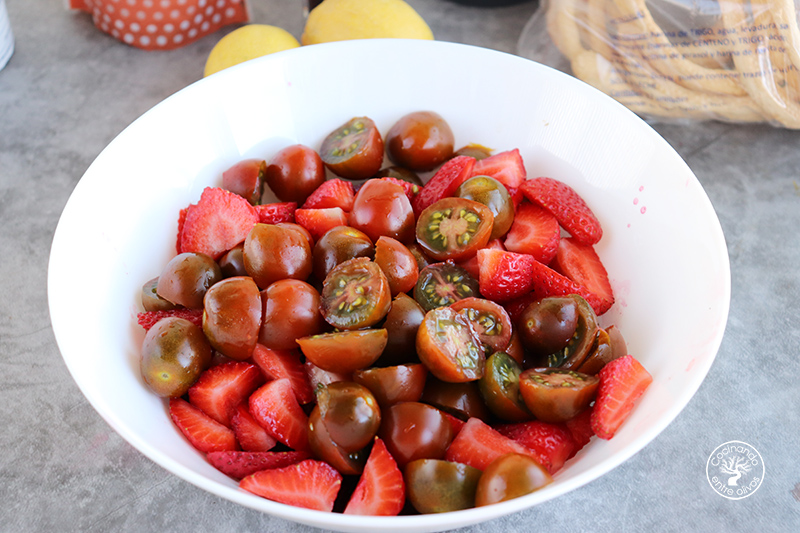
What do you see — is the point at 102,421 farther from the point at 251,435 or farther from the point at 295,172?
the point at 295,172

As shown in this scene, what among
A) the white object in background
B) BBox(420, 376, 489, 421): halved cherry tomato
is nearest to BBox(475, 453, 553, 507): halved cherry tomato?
BBox(420, 376, 489, 421): halved cherry tomato

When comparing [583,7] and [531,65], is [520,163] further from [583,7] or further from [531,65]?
[583,7]

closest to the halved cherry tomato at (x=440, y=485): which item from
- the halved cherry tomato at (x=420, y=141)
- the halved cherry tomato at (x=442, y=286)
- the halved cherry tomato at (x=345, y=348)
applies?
the halved cherry tomato at (x=345, y=348)

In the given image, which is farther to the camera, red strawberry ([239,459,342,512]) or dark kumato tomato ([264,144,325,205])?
dark kumato tomato ([264,144,325,205])

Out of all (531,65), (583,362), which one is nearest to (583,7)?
(531,65)

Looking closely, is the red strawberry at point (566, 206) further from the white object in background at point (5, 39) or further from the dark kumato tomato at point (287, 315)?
the white object in background at point (5, 39)

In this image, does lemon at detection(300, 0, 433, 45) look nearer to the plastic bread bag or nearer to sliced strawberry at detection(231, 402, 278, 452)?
the plastic bread bag
